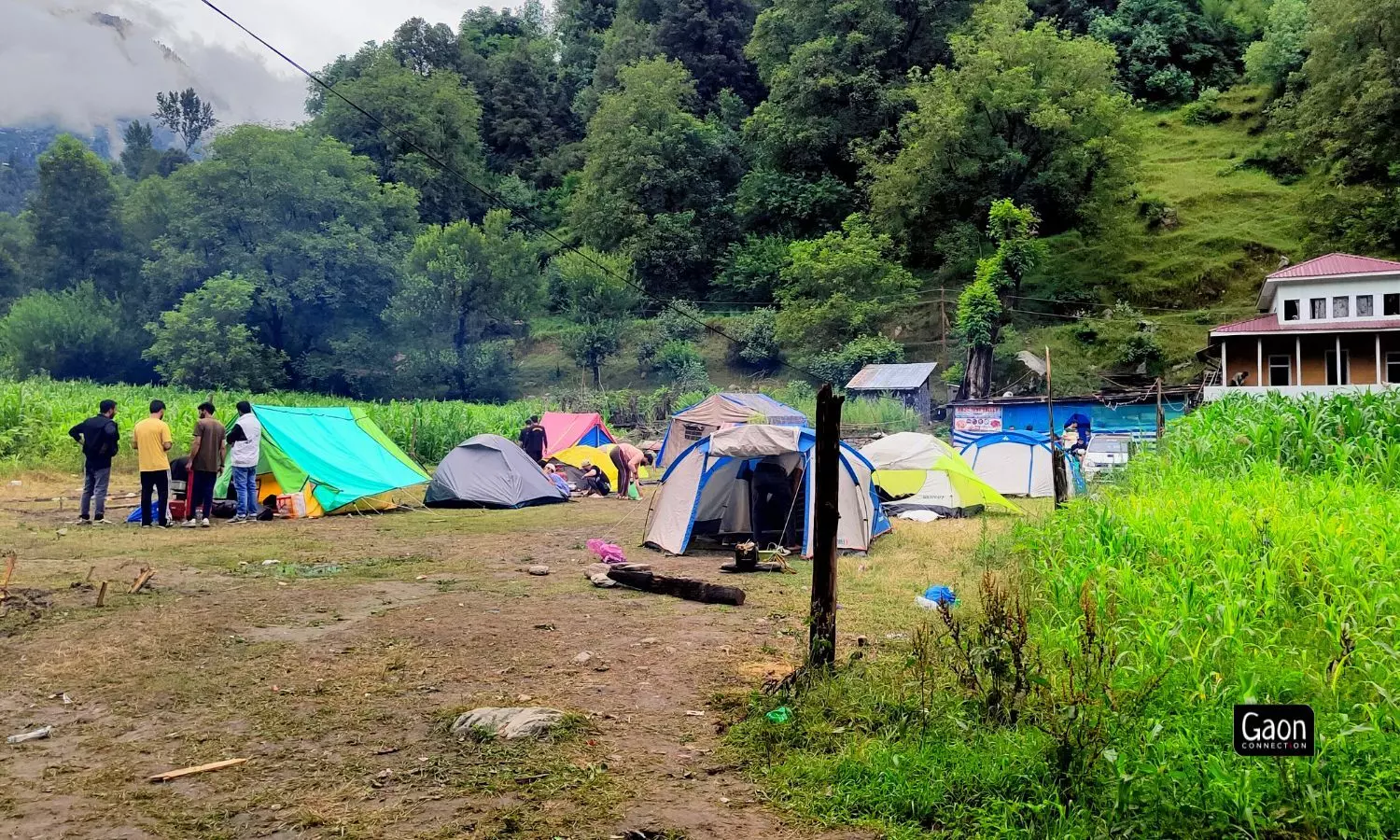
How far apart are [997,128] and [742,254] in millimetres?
14082

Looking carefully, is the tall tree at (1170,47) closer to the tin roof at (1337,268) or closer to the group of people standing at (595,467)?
the tin roof at (1337,268)

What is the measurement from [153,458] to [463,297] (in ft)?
103

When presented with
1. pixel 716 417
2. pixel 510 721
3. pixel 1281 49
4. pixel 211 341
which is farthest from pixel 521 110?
pixel 510 721

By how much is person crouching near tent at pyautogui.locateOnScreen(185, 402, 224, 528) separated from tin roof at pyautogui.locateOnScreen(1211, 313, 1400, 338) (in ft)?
93.8

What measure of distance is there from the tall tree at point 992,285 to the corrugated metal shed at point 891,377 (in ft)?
7.38

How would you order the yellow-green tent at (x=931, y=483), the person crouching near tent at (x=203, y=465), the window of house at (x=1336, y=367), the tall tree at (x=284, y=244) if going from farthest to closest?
the tall tree at (x=284, y=244) → the window of house at (x=1336, y=367) → the yellow-green tent at (x=931, y=483) → the person crouching near tent at (x=203, y=465)

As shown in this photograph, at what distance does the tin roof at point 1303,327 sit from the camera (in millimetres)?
27328

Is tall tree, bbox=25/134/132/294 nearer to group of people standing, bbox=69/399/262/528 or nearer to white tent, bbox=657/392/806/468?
white tent, bbox=657/392/806/468

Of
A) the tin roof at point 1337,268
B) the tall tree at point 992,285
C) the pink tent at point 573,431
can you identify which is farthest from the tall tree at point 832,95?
the pink tent at point 573,431

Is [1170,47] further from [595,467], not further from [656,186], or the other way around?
[595,467]

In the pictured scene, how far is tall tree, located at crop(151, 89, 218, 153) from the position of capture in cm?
8012

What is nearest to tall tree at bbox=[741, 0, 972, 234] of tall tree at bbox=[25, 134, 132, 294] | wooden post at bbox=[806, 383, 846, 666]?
tall tree at bbox=[25, 134, 132, 294]

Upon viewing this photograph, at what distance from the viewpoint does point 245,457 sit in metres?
13.3

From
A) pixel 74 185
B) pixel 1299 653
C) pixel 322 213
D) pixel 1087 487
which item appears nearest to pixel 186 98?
pixel 74 185
